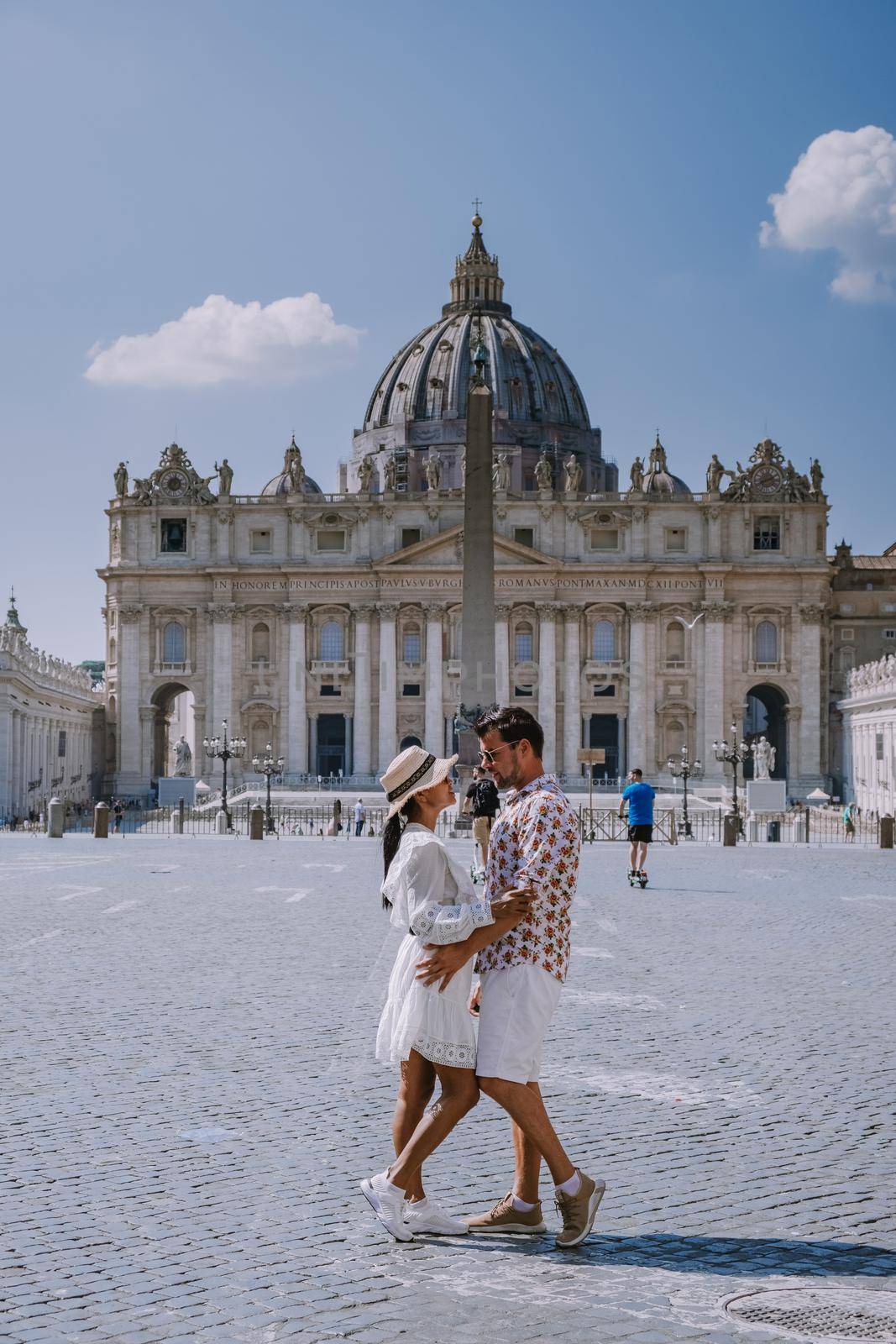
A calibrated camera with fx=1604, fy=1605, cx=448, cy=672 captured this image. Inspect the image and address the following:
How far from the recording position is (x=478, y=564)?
39062 millimetres

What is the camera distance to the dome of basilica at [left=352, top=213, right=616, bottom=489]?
98.8 meters

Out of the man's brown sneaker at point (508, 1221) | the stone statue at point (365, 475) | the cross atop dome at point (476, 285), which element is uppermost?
the cross atop dome at point (476, 285)

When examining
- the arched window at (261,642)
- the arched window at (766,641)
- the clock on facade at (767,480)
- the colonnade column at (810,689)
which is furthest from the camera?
the arched window at (261,642)

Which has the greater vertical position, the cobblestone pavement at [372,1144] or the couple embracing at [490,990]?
the couple embracing at [490,990]

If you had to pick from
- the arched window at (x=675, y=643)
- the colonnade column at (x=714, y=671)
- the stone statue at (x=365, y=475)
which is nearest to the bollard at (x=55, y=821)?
the colonnade column at (x=714, y=671)

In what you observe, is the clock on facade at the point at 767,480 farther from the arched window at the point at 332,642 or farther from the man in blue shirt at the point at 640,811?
the man in blue shirt at the point at 640,811

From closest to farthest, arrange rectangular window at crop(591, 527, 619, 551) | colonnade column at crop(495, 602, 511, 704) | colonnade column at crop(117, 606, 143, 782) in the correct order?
colonnade column at crop(495, 602, 511, 704), rectangular window at crop(591, 527, 619, 551), colonnade column at crop(117, 606, 143, 782)

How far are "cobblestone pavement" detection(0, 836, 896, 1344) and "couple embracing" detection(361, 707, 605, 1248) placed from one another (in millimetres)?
220

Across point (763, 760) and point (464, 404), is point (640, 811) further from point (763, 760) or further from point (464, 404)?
point (464, 404)

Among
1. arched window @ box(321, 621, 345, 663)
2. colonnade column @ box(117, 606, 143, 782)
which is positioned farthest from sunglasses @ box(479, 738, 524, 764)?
colonnade column @ box(117, 606, 143, 782)

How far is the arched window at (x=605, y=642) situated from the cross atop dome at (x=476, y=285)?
3783 cm

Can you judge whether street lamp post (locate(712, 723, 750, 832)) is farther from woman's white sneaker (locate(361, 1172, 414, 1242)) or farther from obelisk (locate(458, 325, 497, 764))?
woman's white sneaker (locate(361, 1172, 414, 1242))

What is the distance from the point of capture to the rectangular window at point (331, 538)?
82812mm

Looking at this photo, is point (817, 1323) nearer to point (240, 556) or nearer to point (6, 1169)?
point (6, 1169)
